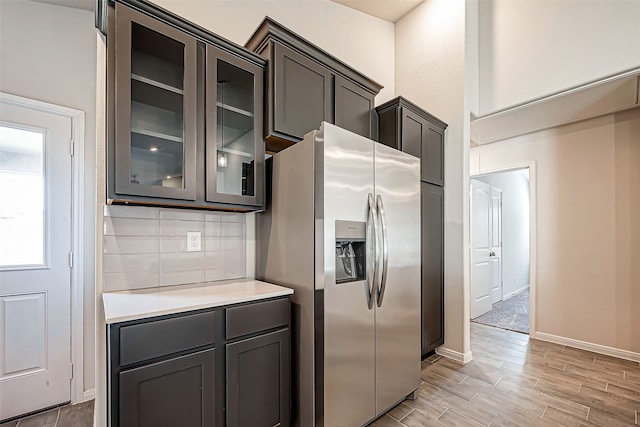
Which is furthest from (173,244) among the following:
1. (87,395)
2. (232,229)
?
(87,395)

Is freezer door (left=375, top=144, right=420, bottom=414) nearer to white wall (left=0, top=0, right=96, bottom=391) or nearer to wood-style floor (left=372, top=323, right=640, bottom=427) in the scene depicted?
wood-style floor (left=372, top=323, right=640, bottom=427)

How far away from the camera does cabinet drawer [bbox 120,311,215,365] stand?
125cm

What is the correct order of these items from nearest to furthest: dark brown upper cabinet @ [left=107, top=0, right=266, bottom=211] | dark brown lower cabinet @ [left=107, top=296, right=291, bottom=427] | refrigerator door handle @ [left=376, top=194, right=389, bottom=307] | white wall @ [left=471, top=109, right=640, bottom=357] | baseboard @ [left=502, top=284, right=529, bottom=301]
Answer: dark brown lower cabinet @ [left=107, top=296, right=291, bottom=427] → dark brown upper cabinet @ [left=107, top=0, right=266, bottom=211] → refrigerator door handle @ [left=376, top=194, right=389, bottom=307] → white wall @ [left=471, top=109, right=640, bottom=357] → baseboard @ [left=502, top=284, right=529, bottom=301]

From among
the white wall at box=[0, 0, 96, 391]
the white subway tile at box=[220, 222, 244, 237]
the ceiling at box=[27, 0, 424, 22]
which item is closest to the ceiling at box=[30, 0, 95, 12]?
the white wall at box=[0, 0, 96, 391]

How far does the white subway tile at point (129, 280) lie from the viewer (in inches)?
66.4

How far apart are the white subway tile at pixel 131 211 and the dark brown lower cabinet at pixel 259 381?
3.03 ft

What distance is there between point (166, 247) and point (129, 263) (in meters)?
0.21

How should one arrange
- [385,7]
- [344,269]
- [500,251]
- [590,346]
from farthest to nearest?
1. [500,251]
2. [385,7]
3. [590,346]
4. [344,269]

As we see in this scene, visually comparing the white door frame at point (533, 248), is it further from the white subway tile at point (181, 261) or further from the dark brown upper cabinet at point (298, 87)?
the white subway tile at point (181, 261)

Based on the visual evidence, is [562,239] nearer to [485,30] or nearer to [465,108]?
[465,108]

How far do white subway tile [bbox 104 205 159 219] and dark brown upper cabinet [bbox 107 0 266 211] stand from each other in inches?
7.0

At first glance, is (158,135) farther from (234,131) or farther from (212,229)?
(212,229)

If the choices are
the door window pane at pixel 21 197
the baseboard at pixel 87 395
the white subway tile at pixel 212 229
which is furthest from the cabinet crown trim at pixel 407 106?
the baseboard at pixel 87 395

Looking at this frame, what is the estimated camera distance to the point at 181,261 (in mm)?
1940
